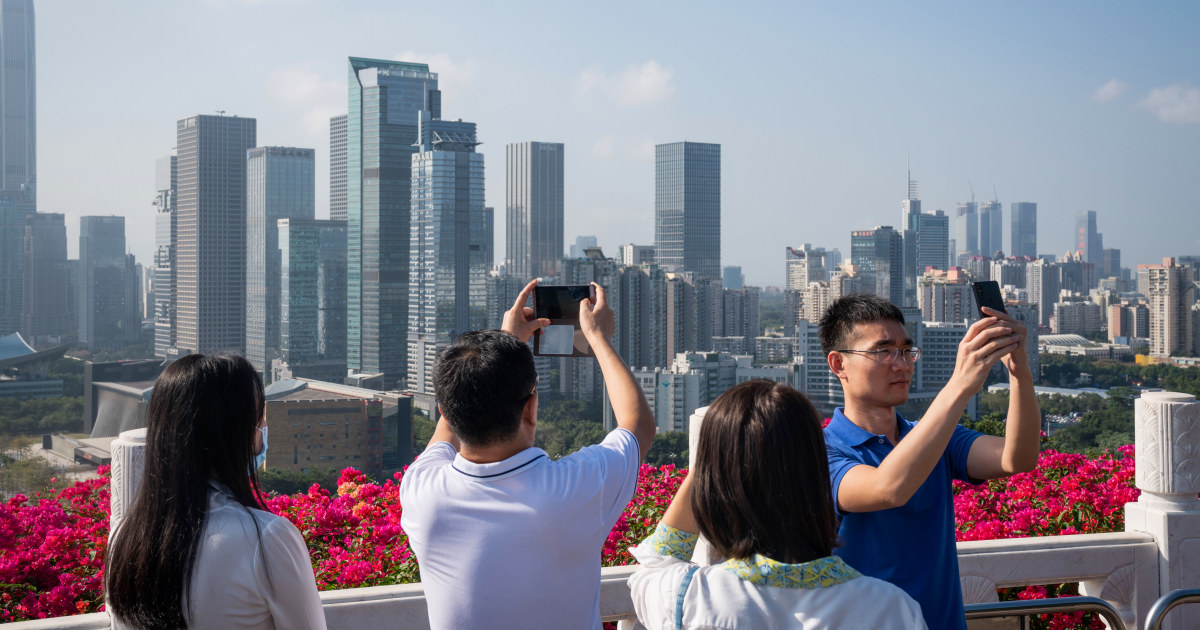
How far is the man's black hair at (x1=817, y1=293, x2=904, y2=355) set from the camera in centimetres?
146

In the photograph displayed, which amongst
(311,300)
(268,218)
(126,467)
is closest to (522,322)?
(126,467)

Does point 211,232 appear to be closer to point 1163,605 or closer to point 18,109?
point 18,109

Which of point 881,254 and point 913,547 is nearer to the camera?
point 913,547

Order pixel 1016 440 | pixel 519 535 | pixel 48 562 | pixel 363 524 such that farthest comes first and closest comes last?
pixel 363 524 < pixel 48 562 < pixel 1016 440 < pixel 519 535

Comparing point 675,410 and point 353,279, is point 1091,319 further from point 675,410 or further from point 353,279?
point 353,279

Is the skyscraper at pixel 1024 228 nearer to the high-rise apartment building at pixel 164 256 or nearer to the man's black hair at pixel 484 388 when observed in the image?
the high-rise apartment building at pixel 164 256

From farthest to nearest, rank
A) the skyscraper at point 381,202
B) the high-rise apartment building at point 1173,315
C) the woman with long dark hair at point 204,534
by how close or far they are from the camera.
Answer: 1. the skyscraper at point 381,202
2. the high-rise apartment building at point 1173,315
3. the woman with long dark hair at point 204,534

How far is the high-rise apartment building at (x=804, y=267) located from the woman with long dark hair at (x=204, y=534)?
81.6 m

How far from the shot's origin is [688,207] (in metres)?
97.9

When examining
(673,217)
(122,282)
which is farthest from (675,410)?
(673,217)

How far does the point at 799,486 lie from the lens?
39.8 inches

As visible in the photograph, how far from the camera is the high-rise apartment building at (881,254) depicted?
225 feet

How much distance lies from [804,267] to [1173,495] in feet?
276

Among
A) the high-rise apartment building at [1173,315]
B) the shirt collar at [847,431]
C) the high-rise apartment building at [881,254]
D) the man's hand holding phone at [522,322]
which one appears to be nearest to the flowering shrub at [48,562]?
the man's hand holding phone at [522,322]
